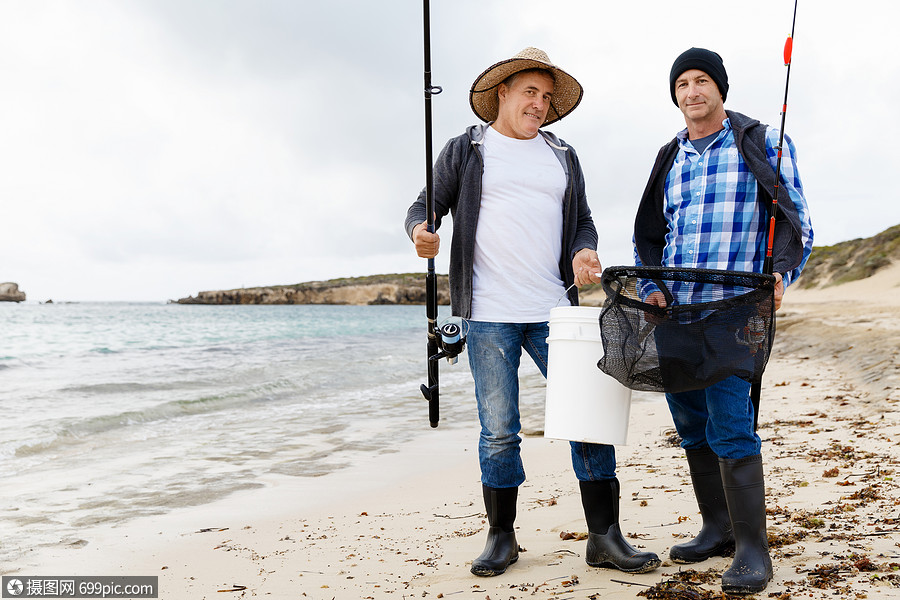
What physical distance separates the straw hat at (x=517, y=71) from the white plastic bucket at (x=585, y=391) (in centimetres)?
107

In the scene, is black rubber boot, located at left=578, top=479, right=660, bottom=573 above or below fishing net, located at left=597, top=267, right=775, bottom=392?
below

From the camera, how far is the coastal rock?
8138cm

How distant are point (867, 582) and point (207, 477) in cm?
427

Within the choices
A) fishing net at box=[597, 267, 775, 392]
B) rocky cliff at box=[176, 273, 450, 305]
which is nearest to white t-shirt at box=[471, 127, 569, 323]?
fishing net at box=[597, 267, 775, 392]

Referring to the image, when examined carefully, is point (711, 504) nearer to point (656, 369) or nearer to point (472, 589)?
point (656, 369)

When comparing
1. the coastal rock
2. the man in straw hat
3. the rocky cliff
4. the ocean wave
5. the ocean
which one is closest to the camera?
the man in straw hat

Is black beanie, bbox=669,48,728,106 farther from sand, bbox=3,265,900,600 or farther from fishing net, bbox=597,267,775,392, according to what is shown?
sand, bbox=3,265,900,600

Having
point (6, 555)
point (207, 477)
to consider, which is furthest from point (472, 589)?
point (207, 477)

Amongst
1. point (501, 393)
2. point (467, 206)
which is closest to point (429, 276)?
point (467, 206)

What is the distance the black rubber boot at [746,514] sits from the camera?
2.28 m

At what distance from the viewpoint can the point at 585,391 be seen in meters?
2.53

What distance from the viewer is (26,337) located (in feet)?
74.8

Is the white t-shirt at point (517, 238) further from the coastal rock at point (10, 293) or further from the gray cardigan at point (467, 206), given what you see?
the coastal rock at point (10, 293)

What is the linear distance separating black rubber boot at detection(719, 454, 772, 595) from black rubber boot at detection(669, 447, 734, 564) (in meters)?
0.31
